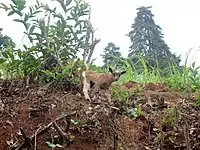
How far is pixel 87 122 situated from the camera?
2359mm

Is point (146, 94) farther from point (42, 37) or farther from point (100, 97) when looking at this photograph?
point (42, 37)

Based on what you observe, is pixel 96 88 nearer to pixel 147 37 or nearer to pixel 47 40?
pixel 47 40

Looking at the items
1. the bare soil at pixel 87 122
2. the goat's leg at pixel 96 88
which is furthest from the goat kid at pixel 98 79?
the bare soil at pixel 87 122

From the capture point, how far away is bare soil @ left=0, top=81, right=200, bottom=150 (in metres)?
2.21

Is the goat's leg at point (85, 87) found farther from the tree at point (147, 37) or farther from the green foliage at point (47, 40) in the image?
the tree at point (147, 37)

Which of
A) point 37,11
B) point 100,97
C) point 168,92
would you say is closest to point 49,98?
point 100,97

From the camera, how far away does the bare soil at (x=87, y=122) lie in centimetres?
221

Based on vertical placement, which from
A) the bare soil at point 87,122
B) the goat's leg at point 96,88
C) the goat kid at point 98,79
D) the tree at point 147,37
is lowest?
the bare soil at point 87,122

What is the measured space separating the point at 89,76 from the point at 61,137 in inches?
35.8

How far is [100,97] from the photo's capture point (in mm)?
2752

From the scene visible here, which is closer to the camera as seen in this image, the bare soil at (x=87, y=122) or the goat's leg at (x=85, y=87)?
the bare soil at (x=87, y=122)

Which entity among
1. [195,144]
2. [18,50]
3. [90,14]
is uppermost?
[90,14]

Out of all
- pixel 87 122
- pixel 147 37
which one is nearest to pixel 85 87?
pixel 87 122

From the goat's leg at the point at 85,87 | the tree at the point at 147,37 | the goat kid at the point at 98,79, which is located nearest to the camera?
the goat's leg at the point at 85,87
